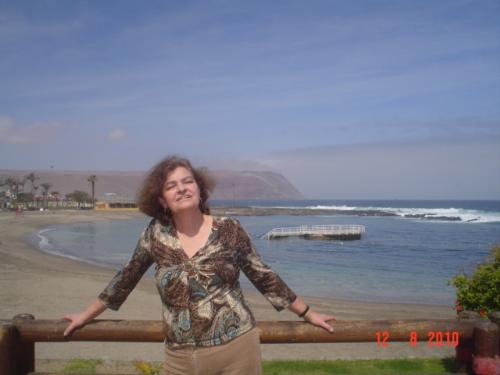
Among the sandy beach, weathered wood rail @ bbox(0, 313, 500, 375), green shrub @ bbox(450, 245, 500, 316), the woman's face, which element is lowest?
the sandy beach

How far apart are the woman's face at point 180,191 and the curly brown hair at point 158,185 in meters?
0.03

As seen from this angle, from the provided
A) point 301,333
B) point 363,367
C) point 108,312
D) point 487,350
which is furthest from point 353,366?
point 108,312

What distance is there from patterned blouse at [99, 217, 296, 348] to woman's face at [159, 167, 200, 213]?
0.43 feet

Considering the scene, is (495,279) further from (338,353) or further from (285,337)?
(285,337)

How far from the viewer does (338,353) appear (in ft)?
29.0

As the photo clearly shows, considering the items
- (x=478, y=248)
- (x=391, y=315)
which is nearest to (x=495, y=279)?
(x=391, y=315)

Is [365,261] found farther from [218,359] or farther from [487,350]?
[218,359]

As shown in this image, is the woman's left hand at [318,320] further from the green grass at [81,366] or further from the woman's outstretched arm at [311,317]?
the green grass at [81,366]

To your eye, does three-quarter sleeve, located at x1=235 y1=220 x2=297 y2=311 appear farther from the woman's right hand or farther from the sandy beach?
the sandy beach

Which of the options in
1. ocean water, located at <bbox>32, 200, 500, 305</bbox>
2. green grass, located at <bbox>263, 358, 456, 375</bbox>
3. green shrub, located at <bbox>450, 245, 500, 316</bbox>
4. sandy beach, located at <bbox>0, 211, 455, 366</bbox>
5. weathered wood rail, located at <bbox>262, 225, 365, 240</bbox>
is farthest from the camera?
weathered wood rail, located at <bbox>262, 225, 365, 240</bbox>

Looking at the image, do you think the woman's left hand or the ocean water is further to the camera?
the ocean water

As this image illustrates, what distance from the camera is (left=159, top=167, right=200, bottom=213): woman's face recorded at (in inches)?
107

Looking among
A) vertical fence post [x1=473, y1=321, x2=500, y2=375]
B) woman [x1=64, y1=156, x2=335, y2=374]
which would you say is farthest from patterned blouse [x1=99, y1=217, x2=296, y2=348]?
vertical fence post [x1=473, y1=321, x2=500, y2=375]

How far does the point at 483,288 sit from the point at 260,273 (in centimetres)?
462
